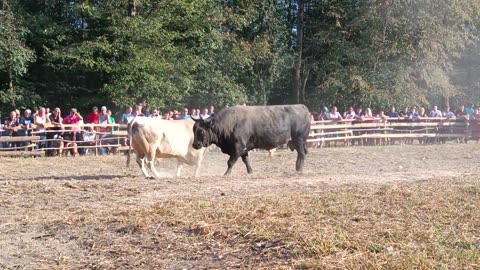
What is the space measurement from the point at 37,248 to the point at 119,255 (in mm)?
1007

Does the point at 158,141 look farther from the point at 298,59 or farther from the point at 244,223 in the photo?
the point at 298,59

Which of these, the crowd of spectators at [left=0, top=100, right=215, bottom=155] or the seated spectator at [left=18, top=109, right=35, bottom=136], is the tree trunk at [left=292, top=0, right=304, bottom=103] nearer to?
the crowd of spectators at [left=0, top=100, right=215, bottom=155]

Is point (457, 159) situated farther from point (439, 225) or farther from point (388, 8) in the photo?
point (388, 8)

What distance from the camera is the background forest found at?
2430 centimetres

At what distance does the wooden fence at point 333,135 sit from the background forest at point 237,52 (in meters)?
3.86

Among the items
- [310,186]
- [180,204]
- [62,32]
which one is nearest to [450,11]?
[62,32]

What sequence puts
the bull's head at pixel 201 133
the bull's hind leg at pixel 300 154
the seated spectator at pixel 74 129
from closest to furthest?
the bull's head at pixel 201 133 → the bull's hind leg at pixel 300 154 → the seated spectator at pixel 74 129

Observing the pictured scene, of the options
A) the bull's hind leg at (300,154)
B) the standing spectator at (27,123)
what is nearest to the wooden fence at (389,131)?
the bull's hind leg at (300,154)

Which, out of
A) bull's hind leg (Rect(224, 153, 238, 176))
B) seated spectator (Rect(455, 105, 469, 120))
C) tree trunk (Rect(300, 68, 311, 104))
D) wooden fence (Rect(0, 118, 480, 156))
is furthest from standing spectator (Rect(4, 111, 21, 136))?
seated spectator (Rect(455, 105, 469, 120))

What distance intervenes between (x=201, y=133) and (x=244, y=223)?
251 inches

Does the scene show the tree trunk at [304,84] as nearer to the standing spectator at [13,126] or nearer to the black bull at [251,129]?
the standing spectator at [13,126]

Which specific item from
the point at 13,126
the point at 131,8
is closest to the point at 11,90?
the point at 131,8

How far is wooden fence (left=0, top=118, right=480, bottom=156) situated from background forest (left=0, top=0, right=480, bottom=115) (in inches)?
152

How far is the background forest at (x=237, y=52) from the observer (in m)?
24.3
